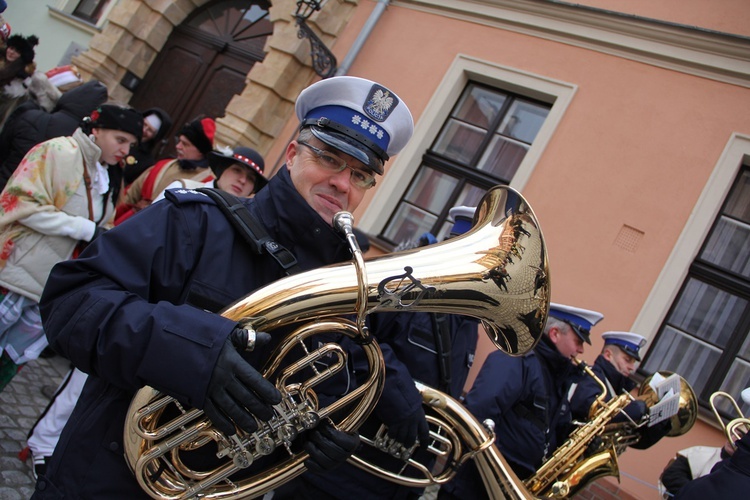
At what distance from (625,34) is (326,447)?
220 inches

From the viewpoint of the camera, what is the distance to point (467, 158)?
679 centimetres

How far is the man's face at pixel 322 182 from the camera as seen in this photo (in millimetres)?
1723

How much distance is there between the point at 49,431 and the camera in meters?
3.05

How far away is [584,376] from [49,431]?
331 centimetres

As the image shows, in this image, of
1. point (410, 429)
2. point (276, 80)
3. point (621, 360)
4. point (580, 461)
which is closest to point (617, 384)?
point (621, 360)

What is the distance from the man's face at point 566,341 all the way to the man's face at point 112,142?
278 cm

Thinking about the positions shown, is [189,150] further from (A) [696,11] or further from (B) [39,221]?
(A) [696,11]

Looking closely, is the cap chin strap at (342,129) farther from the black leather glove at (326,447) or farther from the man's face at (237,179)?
the man's face at (237,179)

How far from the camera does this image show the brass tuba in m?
1.46

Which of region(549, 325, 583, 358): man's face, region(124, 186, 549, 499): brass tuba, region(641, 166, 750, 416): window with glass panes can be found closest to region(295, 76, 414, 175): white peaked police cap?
region(124, 186, 549, 499): brass tuba

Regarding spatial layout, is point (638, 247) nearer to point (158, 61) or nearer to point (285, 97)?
point (285, 97)

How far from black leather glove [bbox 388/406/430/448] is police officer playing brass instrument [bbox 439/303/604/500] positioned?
0.80 m

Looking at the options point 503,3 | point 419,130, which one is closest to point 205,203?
point 419,130

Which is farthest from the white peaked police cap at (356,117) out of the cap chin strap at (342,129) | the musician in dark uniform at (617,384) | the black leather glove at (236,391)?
the musician in dark uniform at (617,384)
